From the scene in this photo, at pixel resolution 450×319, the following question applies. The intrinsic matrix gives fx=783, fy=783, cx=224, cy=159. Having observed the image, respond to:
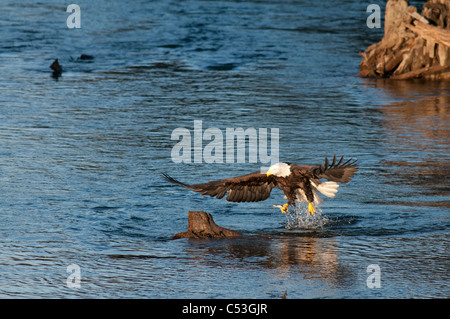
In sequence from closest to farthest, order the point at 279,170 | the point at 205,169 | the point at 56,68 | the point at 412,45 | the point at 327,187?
the point at 279,170
the point at 327,187
the point at 205,169
the point at 412,45
the point at 56,68

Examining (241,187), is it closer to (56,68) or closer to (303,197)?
(303,197)

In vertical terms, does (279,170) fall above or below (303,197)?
above

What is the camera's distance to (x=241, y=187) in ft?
28.3

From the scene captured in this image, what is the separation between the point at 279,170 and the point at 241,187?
53 cm

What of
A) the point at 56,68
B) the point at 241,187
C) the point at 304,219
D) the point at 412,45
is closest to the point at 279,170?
the point at 241,187

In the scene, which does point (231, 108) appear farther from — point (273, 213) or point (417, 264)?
point (417, 264)

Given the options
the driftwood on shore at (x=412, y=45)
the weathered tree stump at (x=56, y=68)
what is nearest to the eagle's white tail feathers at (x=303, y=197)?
the driftwood on shore at (x=412, y=45)

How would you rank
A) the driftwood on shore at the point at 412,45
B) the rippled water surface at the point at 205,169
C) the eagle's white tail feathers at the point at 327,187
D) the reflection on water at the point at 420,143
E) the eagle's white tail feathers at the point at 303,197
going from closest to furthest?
the rippled water surface at the point at 205,169 < the eagle's white tail feathers at the point at 327,187 < the eagle's white tail feathers at the point at 303,197 < the reflection on water at the point at 420,143 < the driftwood on shore at the point at 412,45

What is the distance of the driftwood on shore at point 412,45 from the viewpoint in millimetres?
16562

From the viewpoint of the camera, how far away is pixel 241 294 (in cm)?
653

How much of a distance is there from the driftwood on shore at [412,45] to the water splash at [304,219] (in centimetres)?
843

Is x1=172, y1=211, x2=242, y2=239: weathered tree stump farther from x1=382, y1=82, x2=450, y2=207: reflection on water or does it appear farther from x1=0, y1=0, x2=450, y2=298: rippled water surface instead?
x1=382, y1=82, x2=450, y2=207: reflection on water

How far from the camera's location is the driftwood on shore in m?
Result: 16.6

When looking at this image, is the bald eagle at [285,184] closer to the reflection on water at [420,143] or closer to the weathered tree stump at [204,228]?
the weathered tree stump at [204,228]
